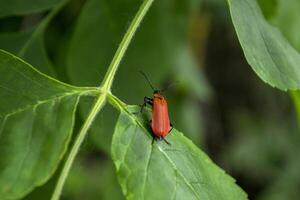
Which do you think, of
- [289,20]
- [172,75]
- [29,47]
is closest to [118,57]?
[29,47]

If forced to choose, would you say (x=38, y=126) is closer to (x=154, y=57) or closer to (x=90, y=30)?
(x=90, y=30)

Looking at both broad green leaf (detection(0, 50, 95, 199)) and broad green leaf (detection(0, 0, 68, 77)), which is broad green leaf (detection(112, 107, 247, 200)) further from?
broad green leaf (detection(0, 0, 68, 77))

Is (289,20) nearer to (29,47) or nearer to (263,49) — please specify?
(263,49)

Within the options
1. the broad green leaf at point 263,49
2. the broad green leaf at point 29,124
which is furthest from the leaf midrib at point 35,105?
the broad green leaf at point 263,49

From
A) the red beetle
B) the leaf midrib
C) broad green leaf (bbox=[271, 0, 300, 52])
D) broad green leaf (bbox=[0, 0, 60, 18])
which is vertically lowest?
broad green leaf (bbox=[271, 0, 300, 52])

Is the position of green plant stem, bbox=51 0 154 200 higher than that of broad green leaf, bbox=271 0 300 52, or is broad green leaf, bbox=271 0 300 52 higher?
green plant stem, bbox=51 0 154 200

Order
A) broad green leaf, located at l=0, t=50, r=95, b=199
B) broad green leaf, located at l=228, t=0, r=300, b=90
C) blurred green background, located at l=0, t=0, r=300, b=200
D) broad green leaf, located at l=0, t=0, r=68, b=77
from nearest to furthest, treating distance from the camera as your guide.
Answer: broad green leaf, located at l=0, t=50, r=95, b=199, broad green leaf, located at l=228, t=0, r=300, b=90, broad green leaf, located at l=0, t=0, r=68, b=77, blurred green background, located at l=0, t=0, r=300, b=200

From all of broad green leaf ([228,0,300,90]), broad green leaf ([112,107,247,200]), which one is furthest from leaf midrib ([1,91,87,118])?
broad green leaf ([228,0,300,90])

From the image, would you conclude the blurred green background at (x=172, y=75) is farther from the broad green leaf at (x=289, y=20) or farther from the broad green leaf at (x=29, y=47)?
the broad green leaf at (x=289, y=20)
